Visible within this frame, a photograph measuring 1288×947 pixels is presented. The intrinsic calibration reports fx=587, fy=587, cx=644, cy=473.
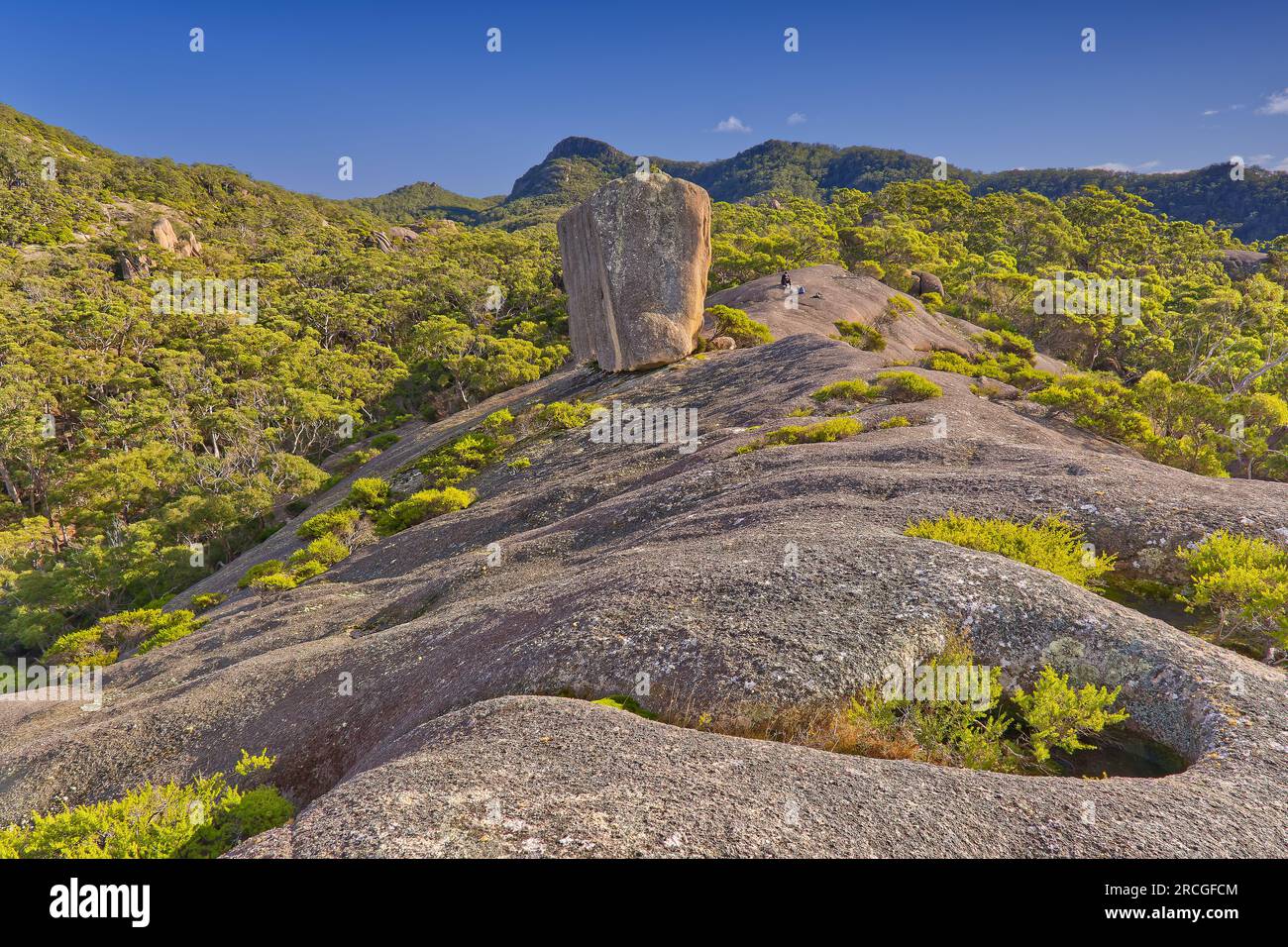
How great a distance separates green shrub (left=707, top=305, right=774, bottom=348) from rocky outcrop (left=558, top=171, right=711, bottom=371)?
2906mm

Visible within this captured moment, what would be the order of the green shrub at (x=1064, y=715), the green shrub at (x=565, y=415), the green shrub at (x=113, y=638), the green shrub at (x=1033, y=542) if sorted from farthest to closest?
the green shrub at (x=565, y=415) < the green shrub at (x=113, y=638) < the green shrub at (x=1033, y=542) < the green shrub at (x=1064, y=715)

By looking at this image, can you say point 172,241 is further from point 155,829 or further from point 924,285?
point 155,829

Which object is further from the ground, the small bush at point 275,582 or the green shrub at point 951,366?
the green shrub at point 951,366

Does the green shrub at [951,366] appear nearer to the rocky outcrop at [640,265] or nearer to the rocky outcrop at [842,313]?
the rocky outcrop at [842,313]

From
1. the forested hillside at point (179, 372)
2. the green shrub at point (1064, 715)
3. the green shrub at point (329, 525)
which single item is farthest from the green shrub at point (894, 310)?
the green shrub at point (1064, 715)

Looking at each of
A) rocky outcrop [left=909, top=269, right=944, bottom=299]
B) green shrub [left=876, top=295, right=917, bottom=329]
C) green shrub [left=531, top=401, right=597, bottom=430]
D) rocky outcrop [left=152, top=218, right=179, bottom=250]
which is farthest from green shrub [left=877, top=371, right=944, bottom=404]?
rocky outcrop [left=152, top=218, right=179, bottom=250]

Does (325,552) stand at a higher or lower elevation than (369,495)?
lower

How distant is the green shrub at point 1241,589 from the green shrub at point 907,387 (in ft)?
45.4

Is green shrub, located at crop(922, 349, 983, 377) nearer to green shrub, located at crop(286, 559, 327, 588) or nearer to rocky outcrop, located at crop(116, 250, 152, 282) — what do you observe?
green shrub, located at crop(286, 559, 327, 588)

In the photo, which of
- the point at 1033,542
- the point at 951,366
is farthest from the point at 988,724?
the point at 951,366

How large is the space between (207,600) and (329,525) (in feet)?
19.9

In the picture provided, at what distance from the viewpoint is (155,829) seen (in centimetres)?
778

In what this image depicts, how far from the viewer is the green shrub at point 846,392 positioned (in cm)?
2516
